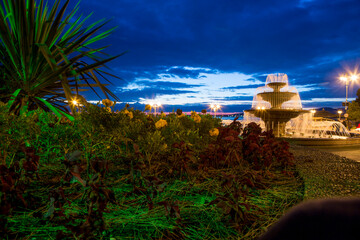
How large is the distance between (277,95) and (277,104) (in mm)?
765

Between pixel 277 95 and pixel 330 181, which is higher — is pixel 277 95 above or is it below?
above

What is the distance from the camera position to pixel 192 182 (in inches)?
90.0

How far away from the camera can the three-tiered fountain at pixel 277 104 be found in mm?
13891

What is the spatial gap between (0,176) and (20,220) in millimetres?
371

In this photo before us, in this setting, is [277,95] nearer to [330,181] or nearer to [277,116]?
[277,116]

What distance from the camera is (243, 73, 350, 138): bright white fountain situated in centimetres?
1427

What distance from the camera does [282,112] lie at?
13.7 metres

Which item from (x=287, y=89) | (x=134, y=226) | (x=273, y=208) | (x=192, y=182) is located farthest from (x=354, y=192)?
(x=287, y=89)

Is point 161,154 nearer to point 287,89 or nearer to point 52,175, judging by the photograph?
point 52,175

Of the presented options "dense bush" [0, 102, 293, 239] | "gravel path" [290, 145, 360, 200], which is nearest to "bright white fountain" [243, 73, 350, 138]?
"gravel path" [290, 145, 360, 200]

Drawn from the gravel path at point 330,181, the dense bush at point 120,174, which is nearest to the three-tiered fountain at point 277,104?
the gravel path at point 330,181

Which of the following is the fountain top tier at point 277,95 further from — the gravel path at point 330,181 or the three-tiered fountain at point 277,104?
the gravel path at point 330,181

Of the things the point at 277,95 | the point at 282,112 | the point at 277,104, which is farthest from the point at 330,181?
the point at 277,104

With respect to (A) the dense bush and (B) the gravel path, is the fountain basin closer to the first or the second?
(B) the gravel path
